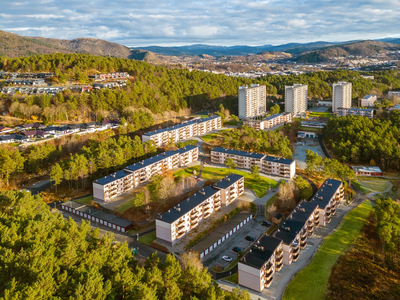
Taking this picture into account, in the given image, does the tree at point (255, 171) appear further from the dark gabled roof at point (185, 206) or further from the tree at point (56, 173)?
the tree at point (56, 173)

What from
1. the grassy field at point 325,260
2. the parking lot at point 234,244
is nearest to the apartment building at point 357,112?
the grassy field at point 325,260

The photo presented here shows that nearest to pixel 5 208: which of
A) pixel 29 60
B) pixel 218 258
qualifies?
pixel 218 258

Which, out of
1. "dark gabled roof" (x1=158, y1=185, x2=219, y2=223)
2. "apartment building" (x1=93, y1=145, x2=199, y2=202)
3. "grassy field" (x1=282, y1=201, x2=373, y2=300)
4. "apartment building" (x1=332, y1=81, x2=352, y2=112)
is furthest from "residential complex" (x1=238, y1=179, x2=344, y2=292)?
"apartment building" (x1=332, y1=81, x2=352, y2=112)

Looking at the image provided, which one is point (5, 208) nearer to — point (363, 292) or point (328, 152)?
point (363, 292)

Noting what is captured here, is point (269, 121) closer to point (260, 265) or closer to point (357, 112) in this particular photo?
point (357, 112)

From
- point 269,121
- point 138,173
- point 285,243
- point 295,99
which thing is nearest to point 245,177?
point 138,173
